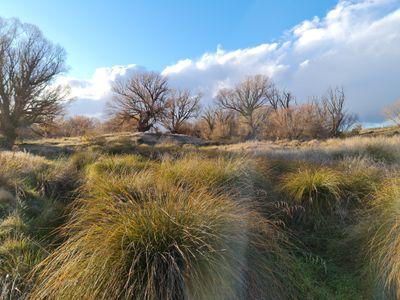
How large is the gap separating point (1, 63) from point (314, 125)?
1306 inches

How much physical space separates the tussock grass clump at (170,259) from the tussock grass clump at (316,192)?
7.11 feet

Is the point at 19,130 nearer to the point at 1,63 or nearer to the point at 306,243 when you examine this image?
the point at 1,63

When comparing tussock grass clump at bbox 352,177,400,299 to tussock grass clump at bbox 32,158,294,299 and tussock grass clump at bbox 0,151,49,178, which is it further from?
tussock grass clump at bbox 0,151,49,178

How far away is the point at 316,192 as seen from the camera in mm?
5996

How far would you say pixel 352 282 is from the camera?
4129mm

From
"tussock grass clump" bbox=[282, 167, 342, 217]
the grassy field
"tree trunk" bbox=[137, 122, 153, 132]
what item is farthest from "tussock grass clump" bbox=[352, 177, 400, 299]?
"tree trunk" bbox=[137, 122, 153, 132]

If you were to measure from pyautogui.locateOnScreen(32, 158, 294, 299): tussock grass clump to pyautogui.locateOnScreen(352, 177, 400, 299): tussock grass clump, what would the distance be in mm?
922

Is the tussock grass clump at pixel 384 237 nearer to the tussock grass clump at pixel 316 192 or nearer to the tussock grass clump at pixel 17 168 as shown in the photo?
the tussock grass clump at pixel 316 192

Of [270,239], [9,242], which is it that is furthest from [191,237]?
[9,242]

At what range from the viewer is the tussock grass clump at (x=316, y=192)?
5941mm

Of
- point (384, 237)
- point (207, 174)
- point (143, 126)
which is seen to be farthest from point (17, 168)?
point (143, 126)

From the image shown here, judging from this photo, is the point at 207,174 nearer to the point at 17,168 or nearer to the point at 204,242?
the point at 204,242

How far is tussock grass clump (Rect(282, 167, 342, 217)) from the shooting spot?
594 centimetres

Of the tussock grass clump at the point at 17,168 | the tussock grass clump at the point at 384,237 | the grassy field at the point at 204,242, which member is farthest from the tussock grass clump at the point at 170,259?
the tussock grass clump at the point at 17,168
